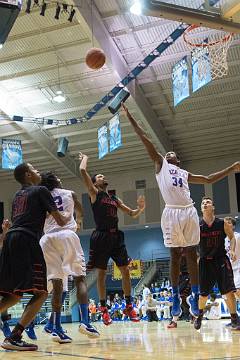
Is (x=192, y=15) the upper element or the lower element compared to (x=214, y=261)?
upper

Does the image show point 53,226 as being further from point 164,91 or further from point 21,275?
point 164,91

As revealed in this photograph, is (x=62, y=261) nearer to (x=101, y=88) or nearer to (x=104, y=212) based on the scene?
(x=104, y=212)

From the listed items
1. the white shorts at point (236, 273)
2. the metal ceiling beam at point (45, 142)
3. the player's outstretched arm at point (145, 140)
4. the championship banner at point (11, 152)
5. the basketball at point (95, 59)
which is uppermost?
the metal ceiling beam at point (45, 142)

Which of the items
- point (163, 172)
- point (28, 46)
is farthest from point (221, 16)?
point (28, 46)

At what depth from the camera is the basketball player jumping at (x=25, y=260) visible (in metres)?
4.33

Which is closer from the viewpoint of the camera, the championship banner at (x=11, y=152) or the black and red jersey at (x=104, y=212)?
the black and red jersey at (x=104, y=212)

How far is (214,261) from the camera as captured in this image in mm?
6922

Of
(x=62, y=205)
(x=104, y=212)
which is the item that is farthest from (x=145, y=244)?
(x=62, y=205)

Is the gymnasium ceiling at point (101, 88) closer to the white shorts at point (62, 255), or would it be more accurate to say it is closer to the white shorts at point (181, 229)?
the white shorts at point (181, 229)

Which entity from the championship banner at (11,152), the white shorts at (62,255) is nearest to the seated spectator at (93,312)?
the championship banner at (11,152)

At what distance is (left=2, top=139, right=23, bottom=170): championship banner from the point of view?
54.3ft

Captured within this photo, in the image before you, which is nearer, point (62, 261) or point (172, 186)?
point (62, 261)

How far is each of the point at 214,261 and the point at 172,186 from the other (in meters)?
1.30

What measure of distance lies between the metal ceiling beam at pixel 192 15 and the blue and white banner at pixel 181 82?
639 cm
